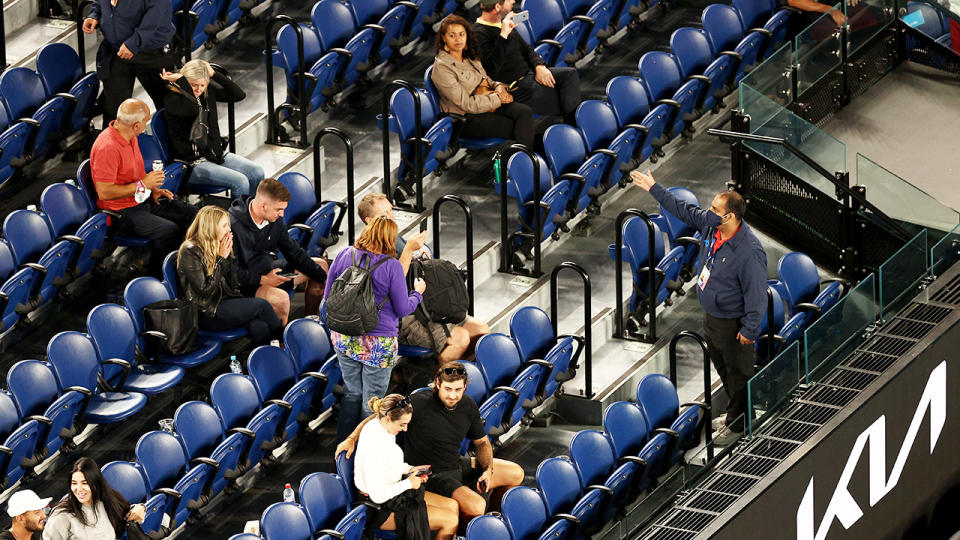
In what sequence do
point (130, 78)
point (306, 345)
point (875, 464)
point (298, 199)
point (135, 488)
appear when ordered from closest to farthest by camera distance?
point (135, 488) < point (306, 345) < point (875, 464) < point (298, 199) < point (130, 78)

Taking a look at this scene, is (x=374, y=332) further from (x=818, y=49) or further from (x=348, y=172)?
(x=818, y=49)

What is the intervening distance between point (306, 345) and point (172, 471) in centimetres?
111

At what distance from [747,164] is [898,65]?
6.14 ft

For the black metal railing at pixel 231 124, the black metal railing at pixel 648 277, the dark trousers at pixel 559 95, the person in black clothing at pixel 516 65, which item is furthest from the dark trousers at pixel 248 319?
the dark trousers at pixel 559 95

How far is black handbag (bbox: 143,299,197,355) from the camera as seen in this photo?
32.9ft

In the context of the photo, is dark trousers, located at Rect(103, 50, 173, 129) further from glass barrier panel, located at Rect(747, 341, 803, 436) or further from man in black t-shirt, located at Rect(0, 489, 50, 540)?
glass barrier panel, located at Rect(747, 341, 803, 436)

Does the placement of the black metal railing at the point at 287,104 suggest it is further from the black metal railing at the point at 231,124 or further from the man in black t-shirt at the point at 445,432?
the man in black t-shirt at the point at 445,432

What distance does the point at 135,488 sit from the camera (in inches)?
361

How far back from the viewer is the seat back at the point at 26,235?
10430 mm

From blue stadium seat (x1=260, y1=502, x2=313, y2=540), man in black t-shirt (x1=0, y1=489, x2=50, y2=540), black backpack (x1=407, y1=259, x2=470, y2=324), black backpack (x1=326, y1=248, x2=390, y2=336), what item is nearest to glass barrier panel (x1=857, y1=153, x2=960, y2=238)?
black backpack (x1=407, y1=259, x2=470, y2=324)

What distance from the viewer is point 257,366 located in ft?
32.8

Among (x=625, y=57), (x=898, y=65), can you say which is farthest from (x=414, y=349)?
(x=898, y=65)

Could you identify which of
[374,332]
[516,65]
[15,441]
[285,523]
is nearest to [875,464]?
[374,332]

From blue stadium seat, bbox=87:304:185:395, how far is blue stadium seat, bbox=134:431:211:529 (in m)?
0.60
